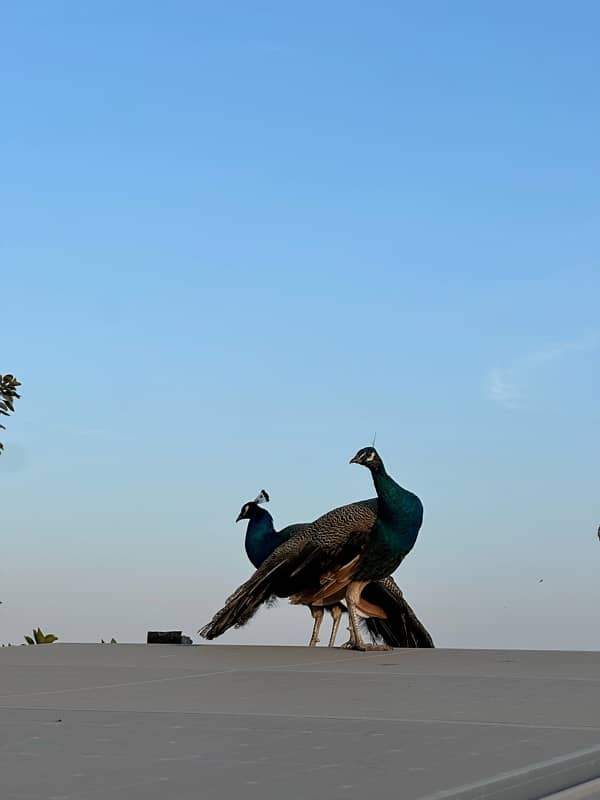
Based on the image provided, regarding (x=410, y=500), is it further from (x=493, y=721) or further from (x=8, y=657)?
(x=493, y=721)

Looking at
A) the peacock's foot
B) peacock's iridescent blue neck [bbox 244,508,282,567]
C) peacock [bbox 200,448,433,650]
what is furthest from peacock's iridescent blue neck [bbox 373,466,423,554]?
peacock's iridescent blue neck [bbox 244,508,282,567]

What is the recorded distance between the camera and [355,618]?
14.8 meters

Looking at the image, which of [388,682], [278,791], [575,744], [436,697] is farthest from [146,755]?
[388,682]

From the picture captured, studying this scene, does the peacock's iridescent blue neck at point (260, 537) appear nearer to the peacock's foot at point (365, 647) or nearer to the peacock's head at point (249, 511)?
the peacock's head at point (249, 511)

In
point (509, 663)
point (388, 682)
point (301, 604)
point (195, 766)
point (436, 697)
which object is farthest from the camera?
point (301, 604)

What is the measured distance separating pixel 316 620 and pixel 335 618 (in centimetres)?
23

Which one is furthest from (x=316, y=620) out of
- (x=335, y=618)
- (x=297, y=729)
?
(x=297, y=729)

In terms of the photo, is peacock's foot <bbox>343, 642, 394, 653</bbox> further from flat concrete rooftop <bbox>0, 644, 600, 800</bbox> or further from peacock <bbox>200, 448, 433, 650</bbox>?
flat concrete rooftop <bbox>0, 644, 600, 800</bbox>

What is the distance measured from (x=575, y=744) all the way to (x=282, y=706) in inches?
96.5

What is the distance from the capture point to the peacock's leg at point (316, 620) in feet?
52.3

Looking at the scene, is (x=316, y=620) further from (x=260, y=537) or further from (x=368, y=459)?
(x=368, y=459)

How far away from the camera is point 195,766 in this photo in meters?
6.47

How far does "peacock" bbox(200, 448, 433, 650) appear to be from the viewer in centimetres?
1419

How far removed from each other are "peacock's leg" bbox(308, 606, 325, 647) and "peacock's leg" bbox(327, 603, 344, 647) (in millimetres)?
132
